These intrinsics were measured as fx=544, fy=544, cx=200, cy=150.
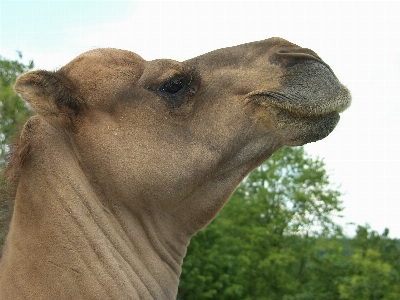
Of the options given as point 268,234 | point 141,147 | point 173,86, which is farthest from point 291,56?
point 268,234

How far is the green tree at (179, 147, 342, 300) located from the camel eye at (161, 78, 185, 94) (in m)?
17.2

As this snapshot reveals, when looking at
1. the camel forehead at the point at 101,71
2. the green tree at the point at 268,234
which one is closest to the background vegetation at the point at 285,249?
the green tree at the point at 268,234

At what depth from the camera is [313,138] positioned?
3838 millimetres

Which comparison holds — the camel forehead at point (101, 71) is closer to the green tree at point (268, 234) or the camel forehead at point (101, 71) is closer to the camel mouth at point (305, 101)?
the camel mouth at point (305, 101)

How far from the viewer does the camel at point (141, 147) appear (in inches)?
133

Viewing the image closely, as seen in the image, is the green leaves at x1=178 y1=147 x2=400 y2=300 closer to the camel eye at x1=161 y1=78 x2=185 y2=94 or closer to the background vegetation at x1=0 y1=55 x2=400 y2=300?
the background vegetation at x1=0 y1=55 x2=400 y2=300

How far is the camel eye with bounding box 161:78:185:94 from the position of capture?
12.5 ft

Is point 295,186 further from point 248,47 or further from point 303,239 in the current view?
point 248,47

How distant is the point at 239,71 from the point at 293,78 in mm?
404

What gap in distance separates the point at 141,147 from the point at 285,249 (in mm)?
27500

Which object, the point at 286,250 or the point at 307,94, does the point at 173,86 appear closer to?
the point at 307,94

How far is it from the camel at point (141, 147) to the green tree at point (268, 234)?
17.1 m

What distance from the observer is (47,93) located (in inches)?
138

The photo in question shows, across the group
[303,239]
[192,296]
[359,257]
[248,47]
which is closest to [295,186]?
[303,239]
